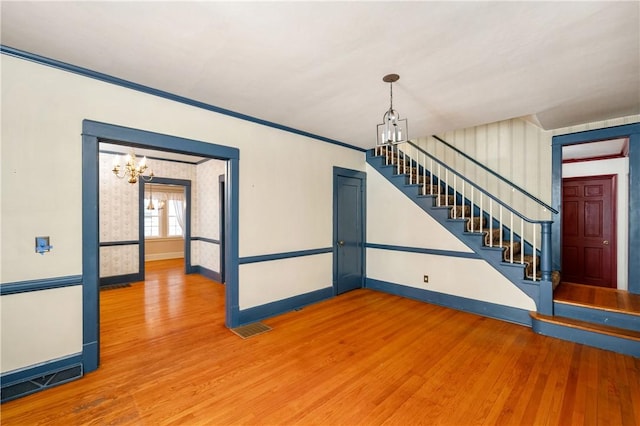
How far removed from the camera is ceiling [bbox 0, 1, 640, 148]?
1.81m

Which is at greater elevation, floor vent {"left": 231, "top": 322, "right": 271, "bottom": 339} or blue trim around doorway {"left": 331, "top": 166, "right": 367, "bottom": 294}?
blue trim around doorway {"left": 331, "top": 166, "right": 367, "bottom": 294}

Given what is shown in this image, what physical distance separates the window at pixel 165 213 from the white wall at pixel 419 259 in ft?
21.9

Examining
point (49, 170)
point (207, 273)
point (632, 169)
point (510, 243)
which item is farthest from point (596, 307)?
point (207, 273)

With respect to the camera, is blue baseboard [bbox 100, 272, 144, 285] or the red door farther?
blue baseboard [bbox 100, 272, 144, 285]

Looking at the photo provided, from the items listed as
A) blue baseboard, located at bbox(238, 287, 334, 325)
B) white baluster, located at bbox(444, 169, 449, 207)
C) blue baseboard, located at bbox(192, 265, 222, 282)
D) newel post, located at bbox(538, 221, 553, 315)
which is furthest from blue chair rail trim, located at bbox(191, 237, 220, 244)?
newel post, located at bbox(538, 221, 553, 315)

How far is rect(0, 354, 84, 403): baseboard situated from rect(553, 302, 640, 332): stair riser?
526cm

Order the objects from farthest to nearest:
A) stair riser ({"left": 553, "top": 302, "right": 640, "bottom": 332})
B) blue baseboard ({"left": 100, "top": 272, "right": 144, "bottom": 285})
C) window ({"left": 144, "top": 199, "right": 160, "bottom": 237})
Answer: window ({"left": 144, "top": 199, "right": 160, "bottom": 237}) < blue baseboard ({"left": 100, "top": 272, "right": 144, "bottom": 285}) < stair riser ({"left": 553, "top": 302, "right": 640, "bottom": 332})

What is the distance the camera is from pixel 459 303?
4.25 metres

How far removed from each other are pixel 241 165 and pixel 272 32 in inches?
76.3

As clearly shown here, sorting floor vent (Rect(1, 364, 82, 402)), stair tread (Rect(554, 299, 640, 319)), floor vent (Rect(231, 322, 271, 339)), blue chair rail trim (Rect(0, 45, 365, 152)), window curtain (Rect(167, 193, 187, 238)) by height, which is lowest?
floor vent (Rect(231, 322, 271, 339))

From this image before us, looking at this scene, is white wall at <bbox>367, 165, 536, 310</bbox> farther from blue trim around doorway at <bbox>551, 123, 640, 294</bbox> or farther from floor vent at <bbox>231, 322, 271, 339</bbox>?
floor vent at <bbox>231, 322, 271, 339</bbox>

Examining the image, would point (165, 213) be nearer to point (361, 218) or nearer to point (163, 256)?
point (163, 256)

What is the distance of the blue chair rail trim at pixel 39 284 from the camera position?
2230mm

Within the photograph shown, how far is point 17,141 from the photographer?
7.45 feet
